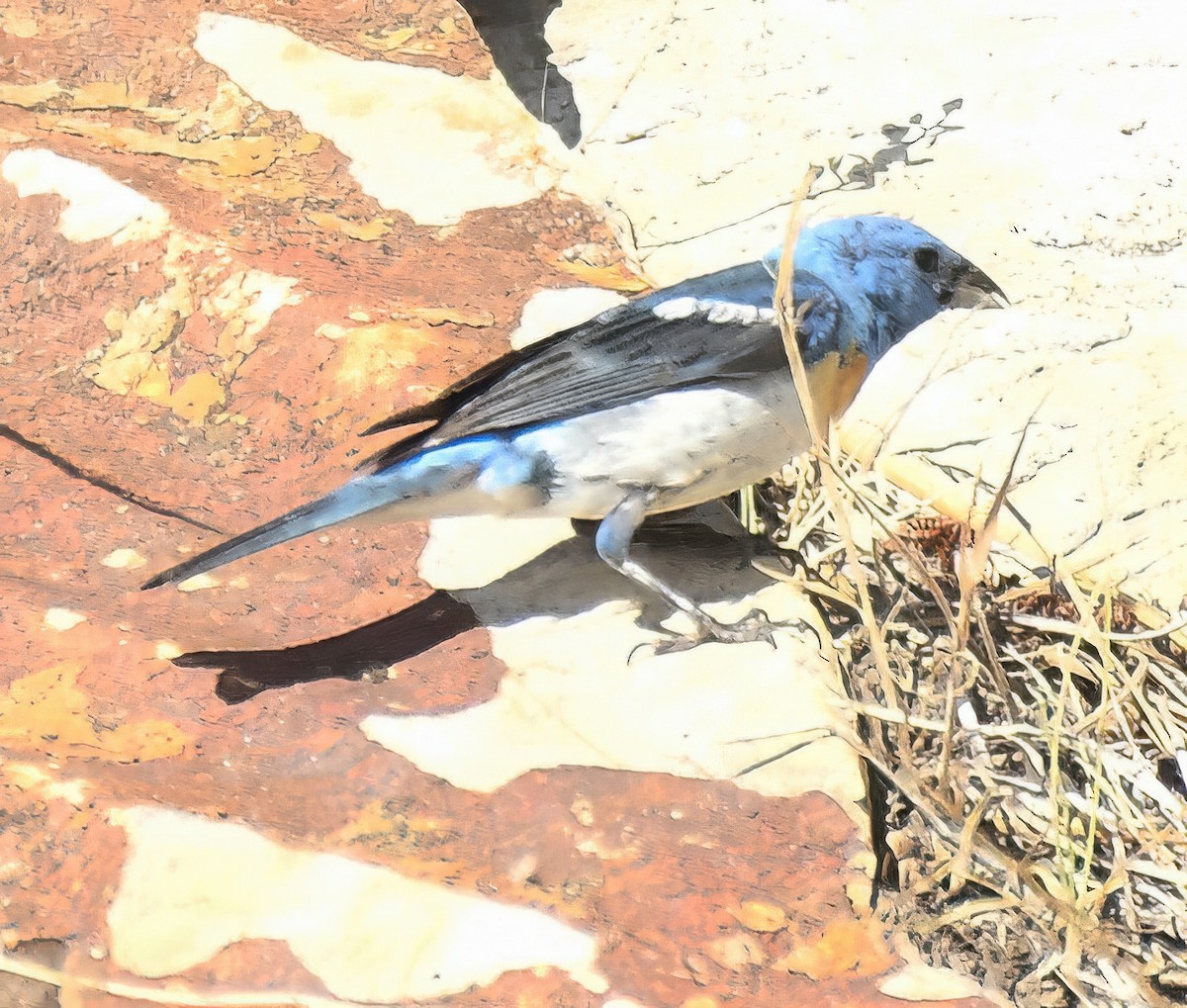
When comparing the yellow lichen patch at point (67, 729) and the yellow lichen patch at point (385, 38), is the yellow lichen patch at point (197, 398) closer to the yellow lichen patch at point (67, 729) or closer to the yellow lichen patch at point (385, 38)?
the yellow lichen patch at point (67, 729)

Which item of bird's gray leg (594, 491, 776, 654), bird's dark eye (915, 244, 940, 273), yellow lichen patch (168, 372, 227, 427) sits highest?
bird's dark eye (915, 244, 940, 273)

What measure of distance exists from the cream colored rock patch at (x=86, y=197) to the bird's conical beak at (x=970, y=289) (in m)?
2.18

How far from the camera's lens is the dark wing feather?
288cm

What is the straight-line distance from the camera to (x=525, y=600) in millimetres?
2781

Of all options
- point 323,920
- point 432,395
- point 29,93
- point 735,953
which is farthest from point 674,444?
point 29,93

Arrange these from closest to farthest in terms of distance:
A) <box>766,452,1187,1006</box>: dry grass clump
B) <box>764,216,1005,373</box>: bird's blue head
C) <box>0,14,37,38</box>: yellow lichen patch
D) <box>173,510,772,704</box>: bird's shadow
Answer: <box>766,452,1187,1006</box>: dry grass clump
<box>173,510,772,704</box>: bird's shadow
<box>764,216,1005,373</box>: bird's blue head
<box>0,14,37,38</box>: yellow lichen patch

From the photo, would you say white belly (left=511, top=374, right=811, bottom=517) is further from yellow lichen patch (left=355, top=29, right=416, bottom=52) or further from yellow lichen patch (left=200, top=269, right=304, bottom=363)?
yellow lichen patch (left=355, top=29, right=416, bottom=52)

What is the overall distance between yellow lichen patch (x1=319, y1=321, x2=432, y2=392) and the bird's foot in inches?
41.8

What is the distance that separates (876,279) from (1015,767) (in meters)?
1.21

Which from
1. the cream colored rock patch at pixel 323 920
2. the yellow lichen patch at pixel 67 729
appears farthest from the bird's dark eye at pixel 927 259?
the yellow lichen patch at pixel 67 729

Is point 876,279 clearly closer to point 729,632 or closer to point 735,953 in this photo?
point 729,632

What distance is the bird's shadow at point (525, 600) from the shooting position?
248 cm

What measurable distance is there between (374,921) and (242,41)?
3.40 meters

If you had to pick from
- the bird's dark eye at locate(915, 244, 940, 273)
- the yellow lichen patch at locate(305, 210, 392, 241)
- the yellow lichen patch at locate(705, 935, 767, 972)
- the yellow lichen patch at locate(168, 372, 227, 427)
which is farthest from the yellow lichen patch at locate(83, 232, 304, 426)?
the yellow lichen patch at locate(705, 935, 767, 972)
